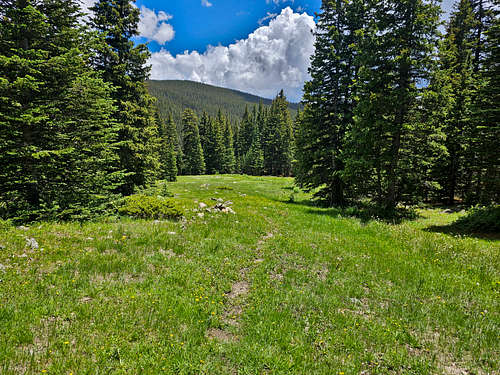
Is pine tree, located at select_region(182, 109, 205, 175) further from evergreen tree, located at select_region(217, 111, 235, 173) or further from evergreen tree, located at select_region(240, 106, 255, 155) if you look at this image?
evergreen tree, located at select_region(240, 106, 255, 155)

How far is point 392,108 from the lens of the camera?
635 inches

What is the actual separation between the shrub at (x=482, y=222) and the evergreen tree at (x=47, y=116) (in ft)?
68.9

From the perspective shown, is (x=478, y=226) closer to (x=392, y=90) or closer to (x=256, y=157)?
(x=392, y=90)

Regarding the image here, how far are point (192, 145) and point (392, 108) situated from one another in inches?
2518

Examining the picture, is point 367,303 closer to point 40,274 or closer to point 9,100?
point 40,274

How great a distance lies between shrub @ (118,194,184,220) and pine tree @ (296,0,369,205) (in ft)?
45.7

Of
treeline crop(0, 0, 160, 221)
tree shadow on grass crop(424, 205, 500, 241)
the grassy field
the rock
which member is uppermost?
treeline crop(0, 0, 160, 221)

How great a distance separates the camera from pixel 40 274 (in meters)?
5.97

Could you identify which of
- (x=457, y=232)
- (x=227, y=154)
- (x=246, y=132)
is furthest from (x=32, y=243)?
(x=246, y=132)

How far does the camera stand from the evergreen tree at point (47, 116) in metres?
9.09

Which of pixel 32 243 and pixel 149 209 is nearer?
pixel 32 243

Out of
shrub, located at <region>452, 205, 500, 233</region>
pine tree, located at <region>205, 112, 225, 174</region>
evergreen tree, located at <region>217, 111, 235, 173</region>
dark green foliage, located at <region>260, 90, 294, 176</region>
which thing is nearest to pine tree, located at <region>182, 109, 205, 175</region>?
pine tree, located at <region>205, 112, 225, 174</region>


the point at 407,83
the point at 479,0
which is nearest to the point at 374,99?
the point at 407,83

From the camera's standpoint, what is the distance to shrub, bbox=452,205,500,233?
1284 centimetres
